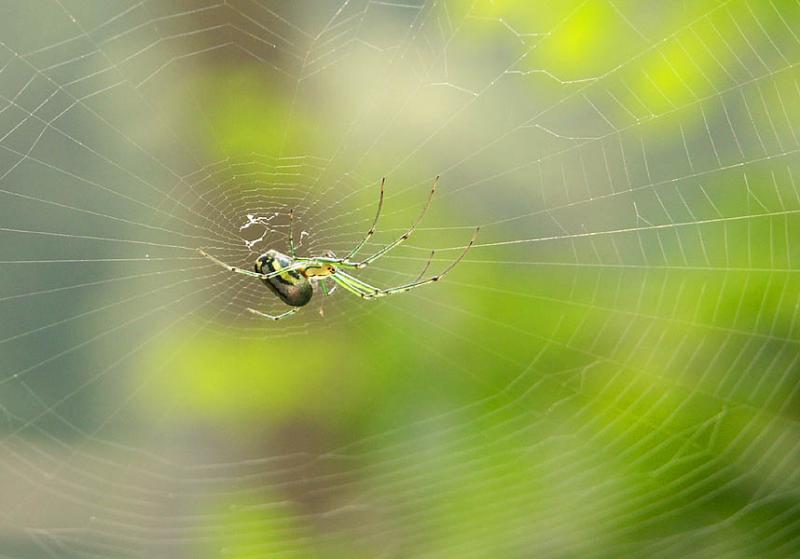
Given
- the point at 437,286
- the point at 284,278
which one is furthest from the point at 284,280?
the point at 437,286

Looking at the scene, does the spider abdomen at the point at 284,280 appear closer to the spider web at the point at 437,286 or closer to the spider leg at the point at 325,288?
the spider web at the point at 437,286

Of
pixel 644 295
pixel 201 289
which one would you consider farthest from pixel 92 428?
pixel 644 295

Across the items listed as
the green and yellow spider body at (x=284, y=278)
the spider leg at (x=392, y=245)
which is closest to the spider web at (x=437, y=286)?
the spider leg at (x=392, y=245)

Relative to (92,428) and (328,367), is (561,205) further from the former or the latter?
(92,428)

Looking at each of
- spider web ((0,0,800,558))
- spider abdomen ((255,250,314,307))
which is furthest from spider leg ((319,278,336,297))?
spider abdomen ((255,250,314,307))

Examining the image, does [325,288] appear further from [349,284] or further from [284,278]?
[284,278]

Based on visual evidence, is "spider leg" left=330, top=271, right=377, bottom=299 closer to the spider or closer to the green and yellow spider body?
the spider
